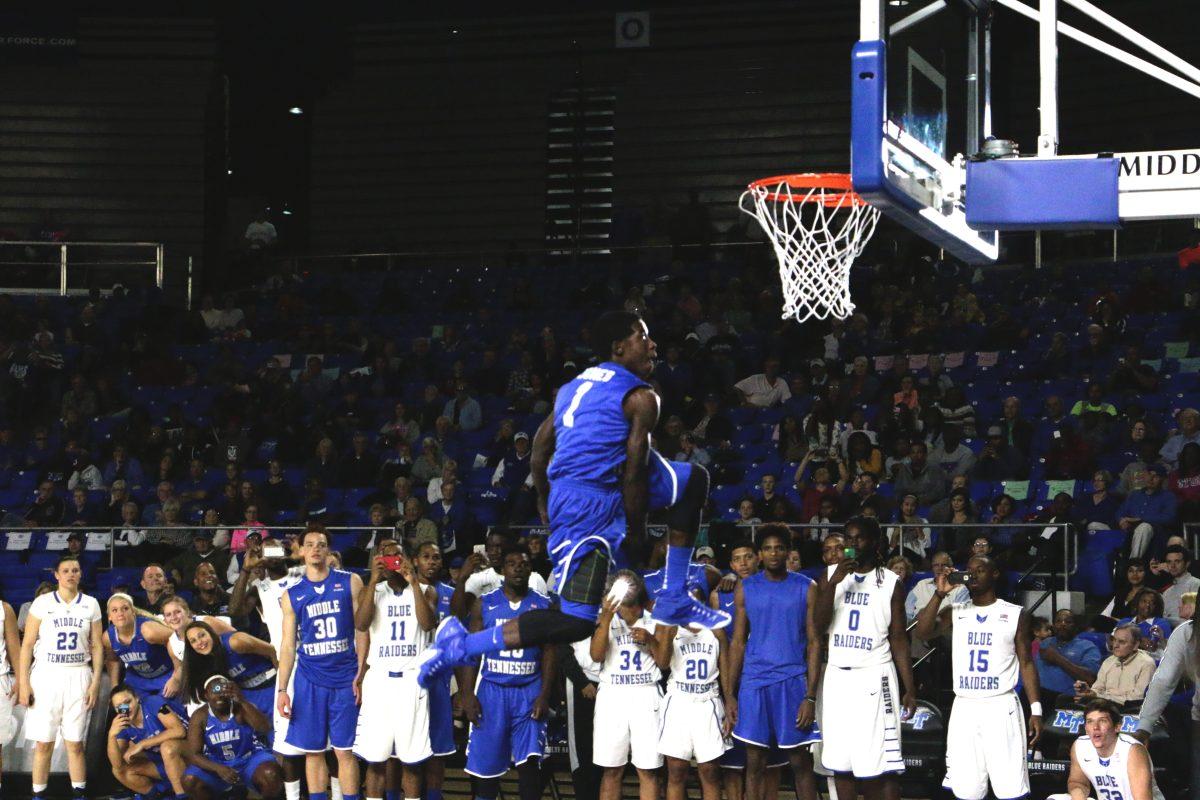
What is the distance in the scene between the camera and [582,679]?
38.4 ft

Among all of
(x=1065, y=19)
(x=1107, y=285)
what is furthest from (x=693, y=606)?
(x=1065, y=19)

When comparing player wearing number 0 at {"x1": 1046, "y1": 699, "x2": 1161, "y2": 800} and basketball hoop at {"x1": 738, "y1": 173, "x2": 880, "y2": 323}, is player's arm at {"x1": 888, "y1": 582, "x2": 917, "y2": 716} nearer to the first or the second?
player wearing number 0 at {"x1": 1046, "y1": 699, "x2": 1161, "y2": 800}

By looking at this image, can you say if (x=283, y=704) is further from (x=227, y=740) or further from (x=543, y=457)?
(x=543, y=457)

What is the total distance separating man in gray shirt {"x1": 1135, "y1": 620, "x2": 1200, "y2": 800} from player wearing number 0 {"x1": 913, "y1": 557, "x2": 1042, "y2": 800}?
3.14m

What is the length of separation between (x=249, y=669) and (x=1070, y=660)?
6.01 m

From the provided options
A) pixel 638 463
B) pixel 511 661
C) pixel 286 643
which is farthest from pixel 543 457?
pixel 286 643

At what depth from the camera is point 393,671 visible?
11.6 m

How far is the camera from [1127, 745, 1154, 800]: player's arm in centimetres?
930

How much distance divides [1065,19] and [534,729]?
1433 centimetres

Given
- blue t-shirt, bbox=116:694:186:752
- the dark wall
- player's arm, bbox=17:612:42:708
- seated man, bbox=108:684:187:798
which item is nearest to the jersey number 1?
seated man, bbox=108:684:187:798

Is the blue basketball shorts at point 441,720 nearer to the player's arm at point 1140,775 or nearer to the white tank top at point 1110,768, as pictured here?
the white tank top at point 1110,768

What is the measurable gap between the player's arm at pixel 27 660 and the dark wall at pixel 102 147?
13.5 meters

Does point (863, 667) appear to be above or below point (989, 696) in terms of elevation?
above

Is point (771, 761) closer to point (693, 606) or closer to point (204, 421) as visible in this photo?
point (693, 606)
